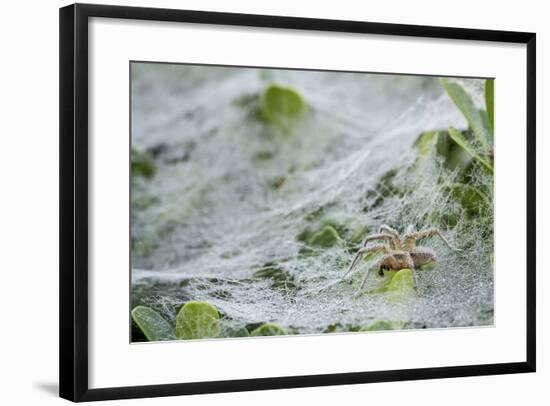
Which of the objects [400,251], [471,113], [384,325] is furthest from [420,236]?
[471,113]

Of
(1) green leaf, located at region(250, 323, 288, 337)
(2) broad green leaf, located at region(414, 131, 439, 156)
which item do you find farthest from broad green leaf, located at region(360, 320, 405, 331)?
(2) broad green leaf, located at region(414, 131, 439, 156)

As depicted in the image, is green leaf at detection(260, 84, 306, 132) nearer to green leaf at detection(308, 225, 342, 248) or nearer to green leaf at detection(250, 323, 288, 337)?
green leaf at detection(308, 225, 342, 248)

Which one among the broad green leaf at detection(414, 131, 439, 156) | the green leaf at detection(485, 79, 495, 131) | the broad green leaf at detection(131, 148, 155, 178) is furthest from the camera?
the broad green leaf at detection(131, 148, 155, 178)

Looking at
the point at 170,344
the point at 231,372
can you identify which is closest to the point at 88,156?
the point at 170,344

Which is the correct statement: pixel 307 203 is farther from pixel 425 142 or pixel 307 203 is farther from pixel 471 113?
pixel 471 113

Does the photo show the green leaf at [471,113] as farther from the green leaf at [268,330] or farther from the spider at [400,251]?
the green leaf at [268,330]

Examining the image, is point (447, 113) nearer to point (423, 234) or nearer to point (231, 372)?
point (423, 234)

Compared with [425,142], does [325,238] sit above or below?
below
